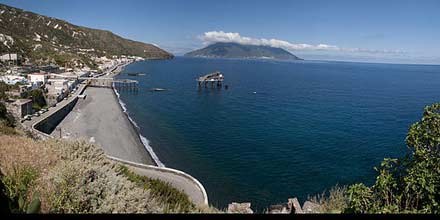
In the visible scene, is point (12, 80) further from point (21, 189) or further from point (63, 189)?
point (63, 189)

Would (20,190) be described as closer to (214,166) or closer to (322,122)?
(214,166)

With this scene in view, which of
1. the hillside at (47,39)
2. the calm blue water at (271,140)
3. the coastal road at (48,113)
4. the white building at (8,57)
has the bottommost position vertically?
the calm blue water at (271,140)

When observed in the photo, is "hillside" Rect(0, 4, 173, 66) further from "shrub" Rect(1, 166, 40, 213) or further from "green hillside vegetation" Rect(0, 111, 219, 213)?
"shrub" Rect(1, 166, 40, 213)

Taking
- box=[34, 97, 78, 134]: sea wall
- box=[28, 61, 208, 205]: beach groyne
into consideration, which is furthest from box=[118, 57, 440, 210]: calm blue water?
box=[34, 97, 78, 134]: sea wall

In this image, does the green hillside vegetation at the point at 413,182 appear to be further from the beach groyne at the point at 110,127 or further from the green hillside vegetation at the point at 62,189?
the beach groyne at the point at 110,127

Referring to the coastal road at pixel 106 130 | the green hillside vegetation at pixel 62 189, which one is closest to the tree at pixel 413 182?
the green hillside vegetation at pixel 62 189

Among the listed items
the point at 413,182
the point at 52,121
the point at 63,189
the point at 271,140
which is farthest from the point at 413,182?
the point at 52,121

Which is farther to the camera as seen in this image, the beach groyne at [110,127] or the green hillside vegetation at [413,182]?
the beach groyne at [110,127]
